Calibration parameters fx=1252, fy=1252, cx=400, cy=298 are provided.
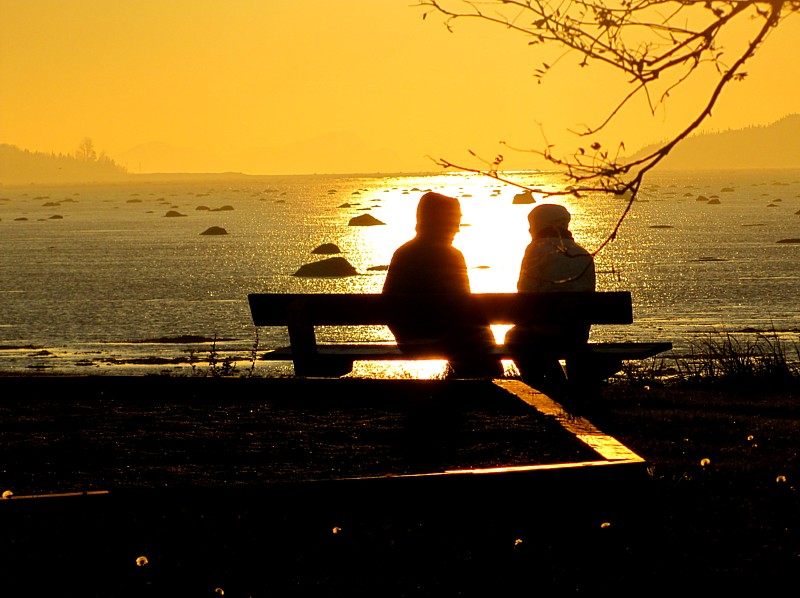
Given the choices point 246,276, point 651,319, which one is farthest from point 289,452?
point 246,276

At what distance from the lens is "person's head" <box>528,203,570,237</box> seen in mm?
9445

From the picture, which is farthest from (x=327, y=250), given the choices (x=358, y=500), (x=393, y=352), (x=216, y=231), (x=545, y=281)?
(x=358, y=500)

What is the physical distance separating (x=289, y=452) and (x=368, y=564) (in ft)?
6.93

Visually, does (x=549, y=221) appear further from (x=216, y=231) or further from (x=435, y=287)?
(x=216, y=231)

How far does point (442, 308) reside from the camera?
831cm

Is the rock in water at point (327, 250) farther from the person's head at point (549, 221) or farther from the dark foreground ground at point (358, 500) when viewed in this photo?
the dark foreground ground at point (358, 500)

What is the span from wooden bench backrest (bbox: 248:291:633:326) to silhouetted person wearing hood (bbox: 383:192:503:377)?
0.25 ft

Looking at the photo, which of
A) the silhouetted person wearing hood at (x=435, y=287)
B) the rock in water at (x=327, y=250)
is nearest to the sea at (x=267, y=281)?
the rock in water at (x=327, y=250)

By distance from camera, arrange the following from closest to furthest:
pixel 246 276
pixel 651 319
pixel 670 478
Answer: pixel 670 478, pixel 651 319, pixel 246 276

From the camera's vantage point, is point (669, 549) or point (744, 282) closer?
point (669, 549)

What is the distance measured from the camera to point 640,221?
110m

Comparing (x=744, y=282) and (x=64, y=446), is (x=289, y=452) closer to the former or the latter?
(x=64, y=446)

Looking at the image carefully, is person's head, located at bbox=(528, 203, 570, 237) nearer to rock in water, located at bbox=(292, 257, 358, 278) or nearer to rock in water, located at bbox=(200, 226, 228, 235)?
rock in water, located at bbox=(292, 257, 358, 278)

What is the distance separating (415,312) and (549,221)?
5.80ft
